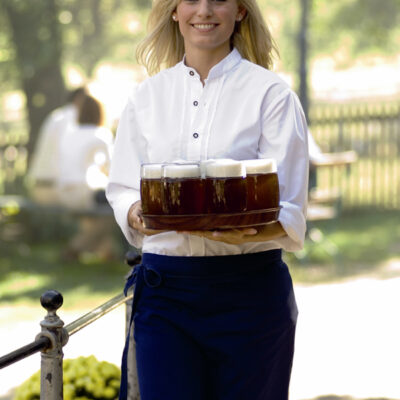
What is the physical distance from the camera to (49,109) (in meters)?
13.9

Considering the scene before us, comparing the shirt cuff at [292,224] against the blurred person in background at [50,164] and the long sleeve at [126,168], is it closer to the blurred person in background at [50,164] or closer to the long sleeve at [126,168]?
the long sleeve at [126,168]

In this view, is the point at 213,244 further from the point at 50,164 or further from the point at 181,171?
the point at 50,164

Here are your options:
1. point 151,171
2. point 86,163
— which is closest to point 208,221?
point 151,171

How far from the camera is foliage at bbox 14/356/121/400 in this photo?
3654 millimetres

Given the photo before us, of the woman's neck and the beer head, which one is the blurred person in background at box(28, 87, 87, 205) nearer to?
the woman's neck

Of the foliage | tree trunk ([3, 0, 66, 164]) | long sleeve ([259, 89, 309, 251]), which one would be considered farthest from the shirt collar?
tree trunk ([3, 0, 66, 164])

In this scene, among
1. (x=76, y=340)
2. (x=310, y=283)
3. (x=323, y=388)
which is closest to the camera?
(x=323, y=388)

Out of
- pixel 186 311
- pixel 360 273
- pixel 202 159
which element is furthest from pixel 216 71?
pixel 360 273

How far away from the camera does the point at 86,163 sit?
8.77m

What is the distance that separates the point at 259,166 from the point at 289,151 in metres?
0.21

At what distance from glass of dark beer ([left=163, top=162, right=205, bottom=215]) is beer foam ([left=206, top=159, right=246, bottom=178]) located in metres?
0.03

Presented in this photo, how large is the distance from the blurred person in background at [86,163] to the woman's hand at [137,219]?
609cm

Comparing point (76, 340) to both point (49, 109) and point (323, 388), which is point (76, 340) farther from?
point (49, 109)

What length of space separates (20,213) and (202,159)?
9126 mm
